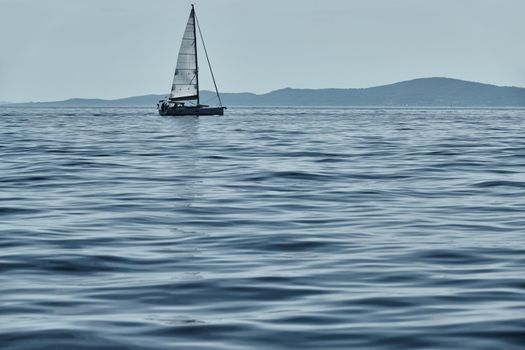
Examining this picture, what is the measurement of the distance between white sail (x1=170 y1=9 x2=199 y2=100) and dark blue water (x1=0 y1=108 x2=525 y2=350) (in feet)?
278

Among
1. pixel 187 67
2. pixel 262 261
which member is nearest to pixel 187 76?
pixel 187 67

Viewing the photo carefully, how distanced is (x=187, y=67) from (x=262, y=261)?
98.8m

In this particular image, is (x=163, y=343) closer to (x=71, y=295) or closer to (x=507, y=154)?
(x=71, y=295)

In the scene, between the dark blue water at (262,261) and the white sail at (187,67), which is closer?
the dark blue water at (262,261)

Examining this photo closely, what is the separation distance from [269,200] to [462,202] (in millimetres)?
3594

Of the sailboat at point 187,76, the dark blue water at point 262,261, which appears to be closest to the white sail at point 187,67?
the sailboat at point 187,76

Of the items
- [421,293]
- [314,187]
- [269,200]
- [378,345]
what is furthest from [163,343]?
[314,187]

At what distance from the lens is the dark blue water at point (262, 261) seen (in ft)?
27.8

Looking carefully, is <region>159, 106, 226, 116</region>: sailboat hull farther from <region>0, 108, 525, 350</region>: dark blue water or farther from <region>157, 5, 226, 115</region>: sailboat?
<region>0, 108, 525, 350</region>: dark blue water

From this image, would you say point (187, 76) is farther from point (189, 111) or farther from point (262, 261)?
point (262, 261)

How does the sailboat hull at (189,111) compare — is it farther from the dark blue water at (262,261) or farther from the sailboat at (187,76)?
the dark blue water at (262,261)

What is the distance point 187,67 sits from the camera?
109938 millimetres

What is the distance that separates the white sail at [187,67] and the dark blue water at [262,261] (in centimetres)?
8459

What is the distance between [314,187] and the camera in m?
22.7
